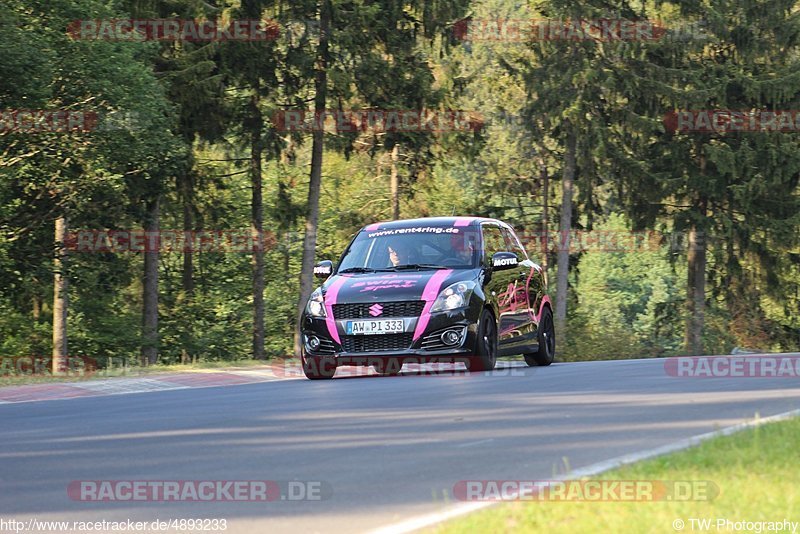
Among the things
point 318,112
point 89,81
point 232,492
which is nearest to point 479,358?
point 232,492

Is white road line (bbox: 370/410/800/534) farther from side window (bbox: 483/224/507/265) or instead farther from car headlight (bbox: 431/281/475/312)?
side window (bbox: 483/224/507/265)

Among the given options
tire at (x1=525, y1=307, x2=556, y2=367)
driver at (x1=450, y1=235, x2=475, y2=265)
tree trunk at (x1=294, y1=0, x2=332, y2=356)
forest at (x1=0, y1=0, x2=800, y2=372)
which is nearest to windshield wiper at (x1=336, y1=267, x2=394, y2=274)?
driver at (x1=450, y1=235, x2=475, y2=265)

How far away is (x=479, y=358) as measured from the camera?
640 inches

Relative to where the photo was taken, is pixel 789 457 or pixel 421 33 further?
pixel 421 33

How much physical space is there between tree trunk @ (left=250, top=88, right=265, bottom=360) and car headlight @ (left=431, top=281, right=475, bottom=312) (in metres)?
22.0

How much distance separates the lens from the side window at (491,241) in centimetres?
1734

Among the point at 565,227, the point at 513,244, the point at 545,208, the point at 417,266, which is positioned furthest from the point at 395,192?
the point at 417,266

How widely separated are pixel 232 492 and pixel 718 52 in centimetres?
4105

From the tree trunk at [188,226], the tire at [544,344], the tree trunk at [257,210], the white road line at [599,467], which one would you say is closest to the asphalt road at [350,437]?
the white road line at [599,467]

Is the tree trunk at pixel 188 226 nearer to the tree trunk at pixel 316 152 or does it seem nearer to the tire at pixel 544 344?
the tree trunk at pixel 316 152

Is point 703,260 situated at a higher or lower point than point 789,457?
lower

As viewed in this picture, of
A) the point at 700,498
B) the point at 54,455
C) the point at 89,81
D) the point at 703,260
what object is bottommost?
the point at 703,260

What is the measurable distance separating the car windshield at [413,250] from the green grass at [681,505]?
8849 millimetres

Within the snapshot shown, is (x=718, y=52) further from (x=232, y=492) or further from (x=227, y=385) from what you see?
(x=232, y=492)
